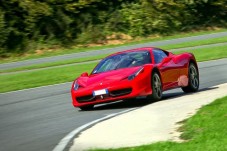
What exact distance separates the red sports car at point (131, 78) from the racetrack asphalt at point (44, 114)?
1.05 feet

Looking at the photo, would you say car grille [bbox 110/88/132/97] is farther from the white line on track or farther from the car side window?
the car side window

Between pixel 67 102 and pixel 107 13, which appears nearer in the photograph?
pixel 67 102

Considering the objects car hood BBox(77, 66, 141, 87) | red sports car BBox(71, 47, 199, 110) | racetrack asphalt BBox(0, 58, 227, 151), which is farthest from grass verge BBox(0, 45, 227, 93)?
car hood BBox(77, 66, 141, 87)

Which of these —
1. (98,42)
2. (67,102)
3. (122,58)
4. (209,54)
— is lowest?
(98,42)

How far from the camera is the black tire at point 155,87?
1323 cm

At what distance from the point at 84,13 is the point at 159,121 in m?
36.6

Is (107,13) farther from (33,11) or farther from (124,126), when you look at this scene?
(124,126)

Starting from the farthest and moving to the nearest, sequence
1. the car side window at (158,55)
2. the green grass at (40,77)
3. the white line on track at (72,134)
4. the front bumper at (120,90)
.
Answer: the green grass at (40,77)
the car side window at (158,55)
the front bumper at (120,90)
the white line on track at (72,134)

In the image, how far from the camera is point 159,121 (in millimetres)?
9781

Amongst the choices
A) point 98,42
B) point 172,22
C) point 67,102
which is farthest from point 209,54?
point 172,22

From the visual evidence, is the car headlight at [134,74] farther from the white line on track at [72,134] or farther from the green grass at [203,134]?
the green grass at [203,134]

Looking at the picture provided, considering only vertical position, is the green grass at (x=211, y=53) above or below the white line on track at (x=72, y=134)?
below

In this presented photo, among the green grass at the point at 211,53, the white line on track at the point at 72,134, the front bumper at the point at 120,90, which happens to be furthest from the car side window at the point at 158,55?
the green grass at the point at 211,53

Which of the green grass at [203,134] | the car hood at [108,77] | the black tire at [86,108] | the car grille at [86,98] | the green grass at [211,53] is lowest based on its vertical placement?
the green grass at [211,53]
